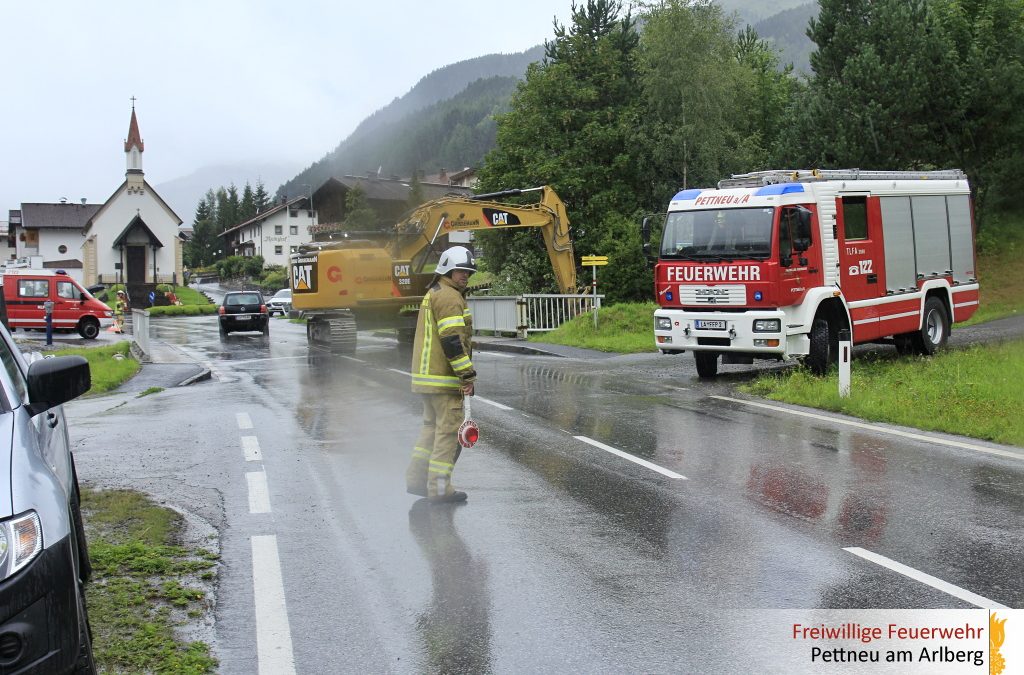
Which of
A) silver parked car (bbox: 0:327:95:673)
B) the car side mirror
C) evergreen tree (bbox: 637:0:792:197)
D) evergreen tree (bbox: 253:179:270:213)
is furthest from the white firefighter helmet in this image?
evergreen tree (bbox: 253:179:270:213)

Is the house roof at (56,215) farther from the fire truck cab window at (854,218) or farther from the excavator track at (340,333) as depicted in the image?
the fire truck cab window at (854,218)

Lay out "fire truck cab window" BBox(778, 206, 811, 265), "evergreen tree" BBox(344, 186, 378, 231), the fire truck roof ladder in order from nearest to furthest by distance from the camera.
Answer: "fire truck cab window" BBox(778, 206, 811, 265) → the fire truck roof ladder → "evergreen tree" BBox(344, 186, 378, 231)

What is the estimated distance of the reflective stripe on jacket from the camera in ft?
23.7

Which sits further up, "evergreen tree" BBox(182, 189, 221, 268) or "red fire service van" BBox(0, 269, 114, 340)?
"evergreen tree" BBox(182, 189, 221, 268)

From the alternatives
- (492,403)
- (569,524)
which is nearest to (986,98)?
(492,403)

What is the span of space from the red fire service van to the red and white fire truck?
25.4m

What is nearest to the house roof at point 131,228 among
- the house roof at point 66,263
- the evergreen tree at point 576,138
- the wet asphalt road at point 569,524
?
the house roof at point 66,263

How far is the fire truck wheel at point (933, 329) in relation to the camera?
17.1 meters

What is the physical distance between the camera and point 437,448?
24.1 feet

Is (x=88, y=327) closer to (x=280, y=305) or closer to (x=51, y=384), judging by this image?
(x=280, y=305)

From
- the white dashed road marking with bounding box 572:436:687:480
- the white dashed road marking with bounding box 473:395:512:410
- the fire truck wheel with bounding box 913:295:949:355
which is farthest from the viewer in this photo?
the fire truck wheel with bounding box 913:295:949:355

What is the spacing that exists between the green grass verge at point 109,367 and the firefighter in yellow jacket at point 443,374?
9053 millimetres

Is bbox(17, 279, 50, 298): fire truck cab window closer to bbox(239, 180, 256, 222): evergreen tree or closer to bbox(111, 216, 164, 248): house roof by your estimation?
bbox(111, 216, 164, 248): house roof

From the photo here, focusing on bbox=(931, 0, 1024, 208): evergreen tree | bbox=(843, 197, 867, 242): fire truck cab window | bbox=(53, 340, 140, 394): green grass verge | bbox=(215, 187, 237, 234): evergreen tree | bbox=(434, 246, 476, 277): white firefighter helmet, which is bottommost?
bbox=(53, 340, 140, 394): green grass verge
